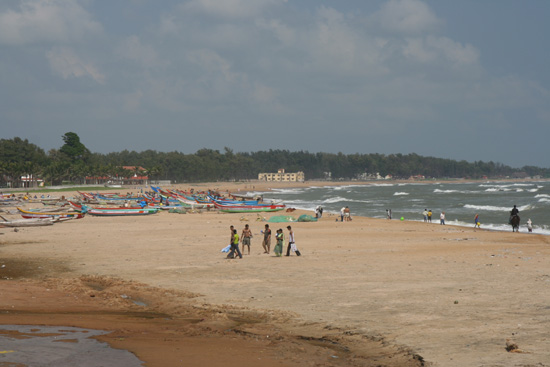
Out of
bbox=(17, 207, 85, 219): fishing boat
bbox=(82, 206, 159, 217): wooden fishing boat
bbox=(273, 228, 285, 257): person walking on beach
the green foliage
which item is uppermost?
the green foliage

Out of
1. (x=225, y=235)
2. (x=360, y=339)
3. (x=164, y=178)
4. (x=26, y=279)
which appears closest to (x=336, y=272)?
(x=360, y=339)

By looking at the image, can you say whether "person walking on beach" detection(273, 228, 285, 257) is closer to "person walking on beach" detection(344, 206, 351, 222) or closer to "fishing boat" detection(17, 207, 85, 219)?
"person walking on beach" detection(344, 206, 351, 222)

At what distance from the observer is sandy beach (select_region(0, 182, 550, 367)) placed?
32.3 feet

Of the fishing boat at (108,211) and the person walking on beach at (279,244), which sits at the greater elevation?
the person walking on beach at (279,244)

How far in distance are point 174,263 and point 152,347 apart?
12.3 meters

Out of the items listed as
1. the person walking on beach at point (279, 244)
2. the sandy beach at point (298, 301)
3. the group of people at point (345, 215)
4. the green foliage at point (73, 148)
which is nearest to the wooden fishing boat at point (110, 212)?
the group of people at point (345, 215)

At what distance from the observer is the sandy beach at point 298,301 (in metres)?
9.85

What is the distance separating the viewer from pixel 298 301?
14.5 metres

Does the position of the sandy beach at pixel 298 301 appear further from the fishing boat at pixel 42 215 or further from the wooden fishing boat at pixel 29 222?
the fishing boat at pixel 42 215

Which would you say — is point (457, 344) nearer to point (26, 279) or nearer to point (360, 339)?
point (360, 339)

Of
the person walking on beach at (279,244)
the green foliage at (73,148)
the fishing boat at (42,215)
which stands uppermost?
the green foliage at (73,148)

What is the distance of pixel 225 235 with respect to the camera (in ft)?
113

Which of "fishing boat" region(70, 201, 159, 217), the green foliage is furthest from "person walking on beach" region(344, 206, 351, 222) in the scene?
the green foliage

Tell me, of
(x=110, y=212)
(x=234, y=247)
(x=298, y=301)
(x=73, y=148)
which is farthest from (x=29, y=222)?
(x=73, y=148)
